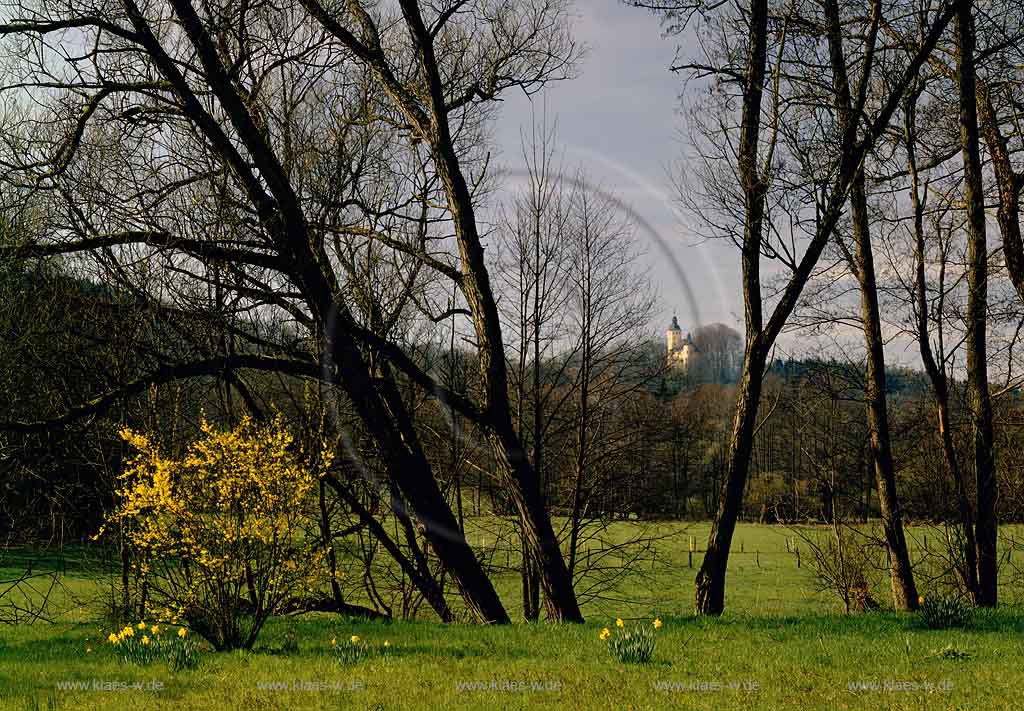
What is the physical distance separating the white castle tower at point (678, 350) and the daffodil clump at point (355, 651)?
7.11 meters

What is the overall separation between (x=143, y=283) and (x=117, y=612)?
3.90 metres

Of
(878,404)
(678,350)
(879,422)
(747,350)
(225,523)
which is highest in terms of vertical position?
(678,350)

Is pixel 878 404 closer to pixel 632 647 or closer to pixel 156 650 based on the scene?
pixel 632 647

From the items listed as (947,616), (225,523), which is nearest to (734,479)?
(947,616)

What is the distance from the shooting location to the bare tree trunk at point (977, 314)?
37.6 feet

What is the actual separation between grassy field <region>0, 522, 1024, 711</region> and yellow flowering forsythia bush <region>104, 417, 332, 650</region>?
501mm

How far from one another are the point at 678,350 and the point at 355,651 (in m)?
8.41

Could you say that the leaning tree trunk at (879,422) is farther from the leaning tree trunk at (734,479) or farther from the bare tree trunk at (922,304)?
the leaning tree trunk at (734,479)

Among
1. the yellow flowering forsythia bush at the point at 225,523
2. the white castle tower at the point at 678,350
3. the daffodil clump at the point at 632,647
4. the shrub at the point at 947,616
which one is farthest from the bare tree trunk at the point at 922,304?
the yellow flowering forsythia bush at the point at 225,523

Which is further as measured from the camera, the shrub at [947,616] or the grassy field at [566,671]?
the shrub at [947,616]

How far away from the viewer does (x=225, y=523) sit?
6.76m

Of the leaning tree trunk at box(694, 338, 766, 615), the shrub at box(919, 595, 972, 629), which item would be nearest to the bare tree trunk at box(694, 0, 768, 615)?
the leaning tree trunk at box(694, 338, 766, 615)

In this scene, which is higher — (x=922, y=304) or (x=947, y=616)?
(x=922, y=304)

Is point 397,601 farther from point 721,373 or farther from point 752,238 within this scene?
point 752,238
